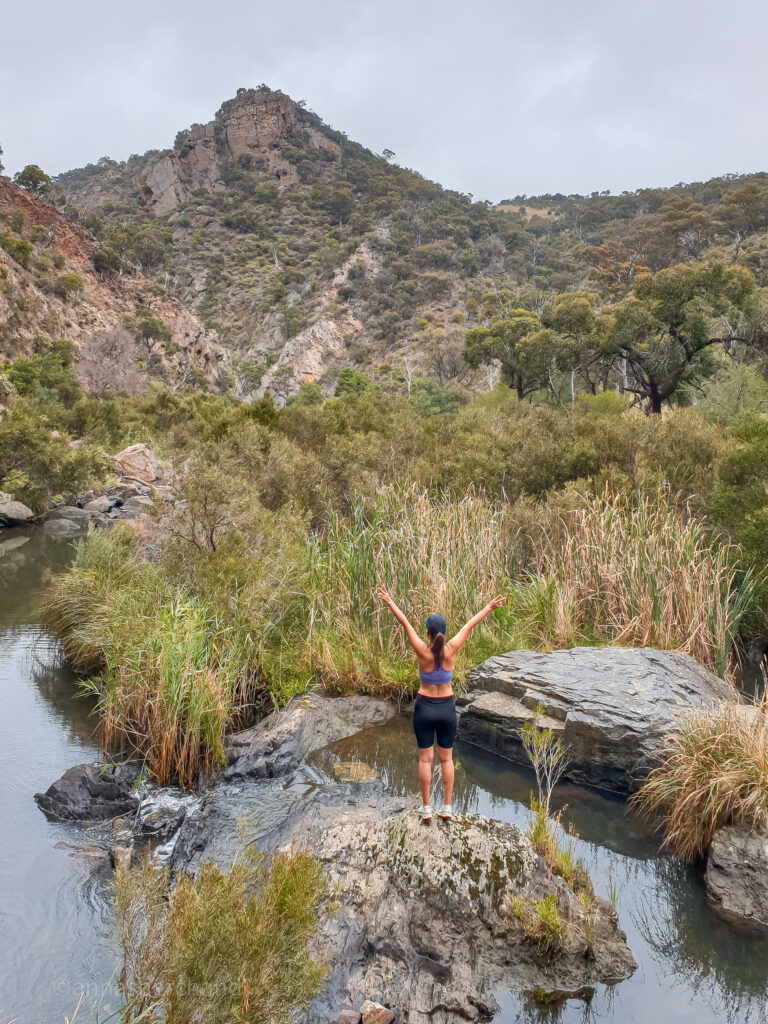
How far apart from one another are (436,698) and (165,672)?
9.95 feet

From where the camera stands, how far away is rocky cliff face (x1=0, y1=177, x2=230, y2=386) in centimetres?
4403

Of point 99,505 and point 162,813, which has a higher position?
point 99,505

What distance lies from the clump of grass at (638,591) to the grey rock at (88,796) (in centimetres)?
475

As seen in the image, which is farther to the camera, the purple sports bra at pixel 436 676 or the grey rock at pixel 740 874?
the purple sports bra at pixel 436 676

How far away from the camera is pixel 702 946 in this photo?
4.56 meters

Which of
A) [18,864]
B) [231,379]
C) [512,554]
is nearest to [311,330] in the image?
[231,379]

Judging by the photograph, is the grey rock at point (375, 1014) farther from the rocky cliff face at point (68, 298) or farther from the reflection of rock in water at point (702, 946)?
the rocky cliff face at point (68, 298)

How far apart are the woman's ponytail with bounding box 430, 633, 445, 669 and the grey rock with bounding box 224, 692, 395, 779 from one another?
271cm

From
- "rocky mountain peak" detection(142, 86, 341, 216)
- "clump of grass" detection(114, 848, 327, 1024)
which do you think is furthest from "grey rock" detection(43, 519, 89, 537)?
"rocky mountain peak" detection(142, 86, 341, 216)

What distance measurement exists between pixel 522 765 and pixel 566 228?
100052mm

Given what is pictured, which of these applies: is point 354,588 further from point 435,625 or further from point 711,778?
point 711,778

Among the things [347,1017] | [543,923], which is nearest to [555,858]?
[543,923]

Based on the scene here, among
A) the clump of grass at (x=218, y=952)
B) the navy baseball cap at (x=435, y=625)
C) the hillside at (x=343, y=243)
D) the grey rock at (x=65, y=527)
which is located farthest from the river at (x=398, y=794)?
the hillside at (x=343, y=243)

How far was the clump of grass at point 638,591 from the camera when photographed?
7.91m
